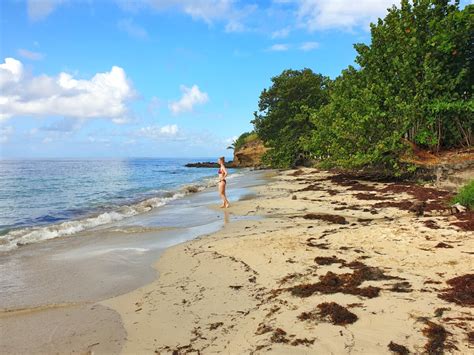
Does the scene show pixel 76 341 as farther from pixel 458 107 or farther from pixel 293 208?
pixel 458 107

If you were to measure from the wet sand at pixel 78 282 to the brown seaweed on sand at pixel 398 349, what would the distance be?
297 cm

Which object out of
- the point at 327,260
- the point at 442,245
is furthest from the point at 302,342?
the point at 442,245

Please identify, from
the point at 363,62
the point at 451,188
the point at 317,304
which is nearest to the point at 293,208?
the point at 451,188

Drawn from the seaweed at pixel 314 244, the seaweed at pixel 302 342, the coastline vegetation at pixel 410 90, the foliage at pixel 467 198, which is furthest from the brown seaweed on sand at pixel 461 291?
the coastline vegetation at pixel 410 90

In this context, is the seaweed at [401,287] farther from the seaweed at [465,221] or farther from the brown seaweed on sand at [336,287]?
the seaweed at [465,221]

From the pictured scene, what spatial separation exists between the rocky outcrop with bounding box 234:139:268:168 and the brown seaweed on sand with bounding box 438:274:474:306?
60147 millimetres

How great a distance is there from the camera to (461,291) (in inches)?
181

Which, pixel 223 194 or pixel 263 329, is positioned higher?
pixel 223 194

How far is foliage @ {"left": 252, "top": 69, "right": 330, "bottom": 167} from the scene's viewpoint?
1591 inches

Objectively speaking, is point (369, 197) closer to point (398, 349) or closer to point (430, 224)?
point (430, 224)

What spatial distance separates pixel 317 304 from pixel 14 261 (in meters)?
7.34

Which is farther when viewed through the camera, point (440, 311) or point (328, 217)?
point (328, 217)

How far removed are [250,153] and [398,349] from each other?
210 ft

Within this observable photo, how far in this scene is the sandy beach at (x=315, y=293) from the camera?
3828 mm
